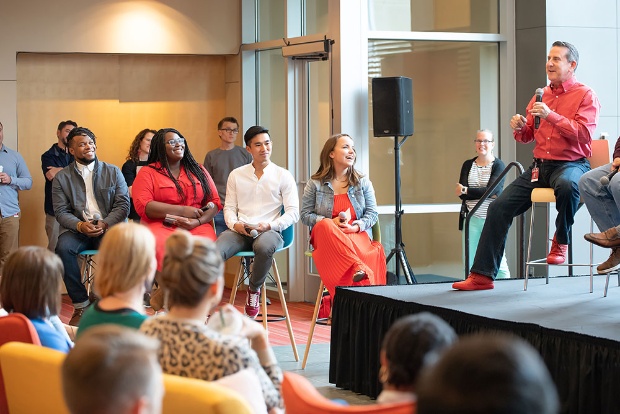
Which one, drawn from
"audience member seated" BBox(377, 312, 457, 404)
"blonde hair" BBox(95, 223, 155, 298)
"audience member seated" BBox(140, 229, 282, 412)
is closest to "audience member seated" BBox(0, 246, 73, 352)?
"blonde hair" BBox(95, 223, 155, 298)

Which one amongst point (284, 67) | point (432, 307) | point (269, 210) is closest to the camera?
point (432, 307)

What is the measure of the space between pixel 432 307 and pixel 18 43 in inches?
231

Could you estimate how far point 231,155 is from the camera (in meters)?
8.82

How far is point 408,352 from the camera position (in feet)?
6.35

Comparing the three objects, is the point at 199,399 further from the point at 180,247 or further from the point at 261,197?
the point at 261,197

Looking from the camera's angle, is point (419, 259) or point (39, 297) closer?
point (39, 297)

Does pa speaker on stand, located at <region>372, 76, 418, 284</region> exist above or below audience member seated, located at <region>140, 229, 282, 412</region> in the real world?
above

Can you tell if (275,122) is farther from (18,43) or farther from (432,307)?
(432,307)

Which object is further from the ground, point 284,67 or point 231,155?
point 284,67

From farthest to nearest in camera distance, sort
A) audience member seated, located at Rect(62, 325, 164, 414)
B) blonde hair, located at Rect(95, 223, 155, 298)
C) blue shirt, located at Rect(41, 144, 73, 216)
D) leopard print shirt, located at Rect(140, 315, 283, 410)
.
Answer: blue shirt, located at Rect(41, 144, 73, 216)
blonde hair, located at Rect(95, 223, 155, 298)
leopard print shirt, located at Rect(140, 315, 283, 410)
audience member seated, located at Rect(62, 325, 164, 414)

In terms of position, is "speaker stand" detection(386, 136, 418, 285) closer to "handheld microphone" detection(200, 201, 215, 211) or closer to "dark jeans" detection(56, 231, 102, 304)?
"handheld microphone" detection(200, 201, 215, 211)

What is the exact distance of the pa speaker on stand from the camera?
7754mm

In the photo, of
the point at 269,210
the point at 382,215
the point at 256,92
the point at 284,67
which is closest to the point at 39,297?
the point at 269,210

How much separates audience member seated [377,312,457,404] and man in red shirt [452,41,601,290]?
347 centimetres
